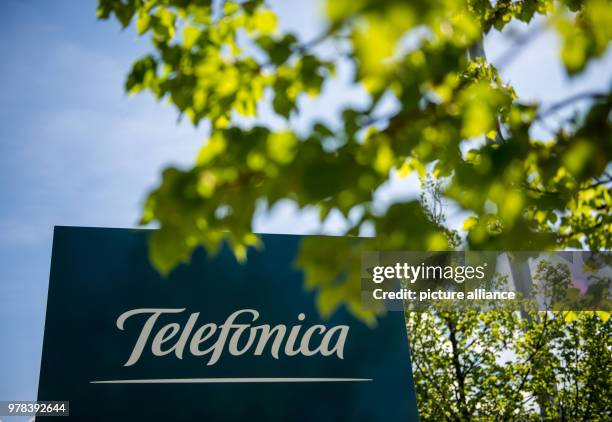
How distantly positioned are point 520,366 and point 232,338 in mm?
7183

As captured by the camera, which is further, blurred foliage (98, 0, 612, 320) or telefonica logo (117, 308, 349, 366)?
telefonica logo (117, 308, 349, 366)

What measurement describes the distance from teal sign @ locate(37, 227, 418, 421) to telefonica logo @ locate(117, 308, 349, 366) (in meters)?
0.01

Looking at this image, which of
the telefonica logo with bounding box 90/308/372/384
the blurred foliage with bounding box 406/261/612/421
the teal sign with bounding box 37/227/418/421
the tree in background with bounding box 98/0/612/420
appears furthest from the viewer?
the blurred foliage with bounding box 406/261/612/421

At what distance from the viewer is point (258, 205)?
82.7 inches

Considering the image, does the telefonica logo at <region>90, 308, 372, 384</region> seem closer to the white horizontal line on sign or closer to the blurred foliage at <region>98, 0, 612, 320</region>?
the white horizontal line on sign

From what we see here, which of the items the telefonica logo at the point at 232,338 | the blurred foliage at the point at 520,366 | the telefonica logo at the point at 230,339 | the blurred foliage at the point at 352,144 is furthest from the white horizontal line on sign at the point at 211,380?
the blurred foliage at the point at 520,366

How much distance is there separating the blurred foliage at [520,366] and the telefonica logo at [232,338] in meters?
5.68

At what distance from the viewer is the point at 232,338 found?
6.04 metres

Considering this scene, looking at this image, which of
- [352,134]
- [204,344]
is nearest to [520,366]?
[204,344]

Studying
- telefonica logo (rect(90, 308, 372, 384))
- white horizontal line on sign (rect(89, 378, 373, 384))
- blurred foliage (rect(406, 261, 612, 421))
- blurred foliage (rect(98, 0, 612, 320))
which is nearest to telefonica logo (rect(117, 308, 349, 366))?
telefonica logo (rect(90, 308, 372, 384))

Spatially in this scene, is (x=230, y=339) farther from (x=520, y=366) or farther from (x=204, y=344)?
(x=520, y=366)

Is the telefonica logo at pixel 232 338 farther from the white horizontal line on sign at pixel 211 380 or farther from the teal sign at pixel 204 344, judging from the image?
the white horizontal line on sign at pixel 211 380

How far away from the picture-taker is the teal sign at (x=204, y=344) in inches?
223

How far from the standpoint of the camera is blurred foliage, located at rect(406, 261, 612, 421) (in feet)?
33.9
